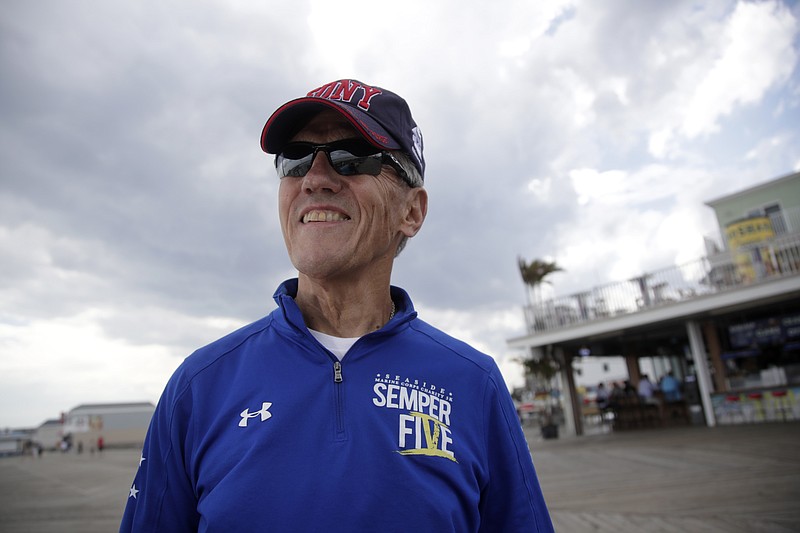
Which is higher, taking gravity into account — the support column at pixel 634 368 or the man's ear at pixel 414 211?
the man's ear at pixel 414 211

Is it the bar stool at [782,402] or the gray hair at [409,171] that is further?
the bar stool at [782,402]

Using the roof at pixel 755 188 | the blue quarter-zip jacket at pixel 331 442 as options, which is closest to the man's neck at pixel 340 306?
the blue quarter-zip jacket at pixel 331 442

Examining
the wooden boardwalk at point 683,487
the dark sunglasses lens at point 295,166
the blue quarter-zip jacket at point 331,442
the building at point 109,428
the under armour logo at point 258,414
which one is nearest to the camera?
the blue quarter-zip jacket at point 331,442

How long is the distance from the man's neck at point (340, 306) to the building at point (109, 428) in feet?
207

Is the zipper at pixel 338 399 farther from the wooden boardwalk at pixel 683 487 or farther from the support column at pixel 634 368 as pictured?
the support column at pixel 634 368

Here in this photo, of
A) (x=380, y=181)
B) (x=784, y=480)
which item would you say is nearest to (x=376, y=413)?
(x=380, y=181)

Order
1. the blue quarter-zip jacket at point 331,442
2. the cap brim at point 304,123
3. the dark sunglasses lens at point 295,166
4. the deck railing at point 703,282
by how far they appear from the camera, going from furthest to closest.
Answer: the deck railing at point 703,282
the dark sunglasses lens at point 295,166
the cap brim at point 304,123
the blue quarter-zip jacket at point 331,442

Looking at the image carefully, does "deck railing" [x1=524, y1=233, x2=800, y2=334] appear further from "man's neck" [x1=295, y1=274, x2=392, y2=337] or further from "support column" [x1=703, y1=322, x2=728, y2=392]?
"man's neck" [x1=295, y1=274, x2=392, y2=337]

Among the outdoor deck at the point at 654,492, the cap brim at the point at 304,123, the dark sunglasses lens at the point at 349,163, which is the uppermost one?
the cap brim at the point at 304,123

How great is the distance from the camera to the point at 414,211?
5.58 feet

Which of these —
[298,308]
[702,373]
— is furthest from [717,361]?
[298,308]

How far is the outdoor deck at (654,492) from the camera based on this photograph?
4.52 m

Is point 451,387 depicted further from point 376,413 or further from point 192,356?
point 192,356

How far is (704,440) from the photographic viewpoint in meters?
10.6
